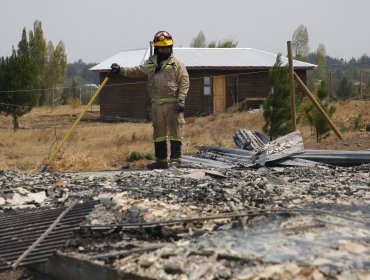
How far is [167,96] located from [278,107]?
6.00 m

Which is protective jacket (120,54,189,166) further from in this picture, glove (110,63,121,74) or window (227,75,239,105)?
window (227,75,239,105)

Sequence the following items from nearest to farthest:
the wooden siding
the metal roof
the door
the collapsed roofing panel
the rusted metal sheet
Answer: the rusted metal sheet, the collapsed roofing panel, the wooden siding, the metal roof, the door

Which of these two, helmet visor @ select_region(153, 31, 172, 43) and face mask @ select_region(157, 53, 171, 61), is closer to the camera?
helmet visor @ select_region(153, 31, 172, 43)

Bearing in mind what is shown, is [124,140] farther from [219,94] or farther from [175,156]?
[219,94]

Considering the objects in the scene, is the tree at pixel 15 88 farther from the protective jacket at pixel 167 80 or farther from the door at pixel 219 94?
the protective jacket at pixel 167 80

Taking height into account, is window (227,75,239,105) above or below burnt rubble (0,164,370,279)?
above

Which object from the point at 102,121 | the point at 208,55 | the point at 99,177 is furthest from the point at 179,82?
the point at 208,55

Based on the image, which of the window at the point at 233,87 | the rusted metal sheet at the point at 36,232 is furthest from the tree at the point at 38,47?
the rusted metal sheet at the point at 36,232

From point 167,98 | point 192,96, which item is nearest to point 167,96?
point 167,98

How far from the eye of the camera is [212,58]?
100 feet

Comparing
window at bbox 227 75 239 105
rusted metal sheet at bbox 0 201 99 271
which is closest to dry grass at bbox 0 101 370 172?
→ window at bbox 227 75 239 105

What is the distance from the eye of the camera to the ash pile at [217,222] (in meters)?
4.04

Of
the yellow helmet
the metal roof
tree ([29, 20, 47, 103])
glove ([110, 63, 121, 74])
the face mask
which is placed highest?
tree ([29, 20, 47, 103])

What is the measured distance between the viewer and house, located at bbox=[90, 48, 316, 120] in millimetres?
28750
